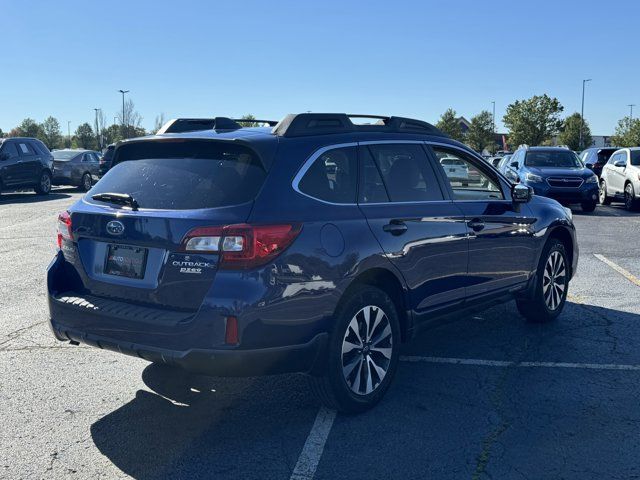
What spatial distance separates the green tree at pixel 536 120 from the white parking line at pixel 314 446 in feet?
270

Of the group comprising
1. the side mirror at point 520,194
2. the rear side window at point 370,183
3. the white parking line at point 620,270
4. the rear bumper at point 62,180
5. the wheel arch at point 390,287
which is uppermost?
the rear side window at point 370,183

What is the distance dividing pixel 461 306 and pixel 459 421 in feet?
4.03

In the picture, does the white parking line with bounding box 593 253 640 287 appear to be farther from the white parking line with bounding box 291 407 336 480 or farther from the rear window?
the rear window

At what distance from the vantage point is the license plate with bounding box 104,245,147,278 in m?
3.92

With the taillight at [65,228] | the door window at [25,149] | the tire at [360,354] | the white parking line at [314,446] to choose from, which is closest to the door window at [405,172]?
the tire at [360,354]

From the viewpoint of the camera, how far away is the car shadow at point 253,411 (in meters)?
3.67

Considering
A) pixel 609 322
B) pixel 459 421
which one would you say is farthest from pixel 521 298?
pixel 459 421

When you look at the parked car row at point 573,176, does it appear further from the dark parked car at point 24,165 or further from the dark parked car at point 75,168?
the dark parked car at point 75,168

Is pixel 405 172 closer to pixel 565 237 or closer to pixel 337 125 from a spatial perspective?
pixel 337 125

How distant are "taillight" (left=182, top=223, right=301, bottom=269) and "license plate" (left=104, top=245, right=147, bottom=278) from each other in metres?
0.34

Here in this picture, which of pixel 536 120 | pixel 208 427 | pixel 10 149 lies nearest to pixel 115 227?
pixel 208 427

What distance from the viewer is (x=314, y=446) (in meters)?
3.83

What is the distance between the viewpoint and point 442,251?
4922 mm

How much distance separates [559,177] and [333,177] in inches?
588
